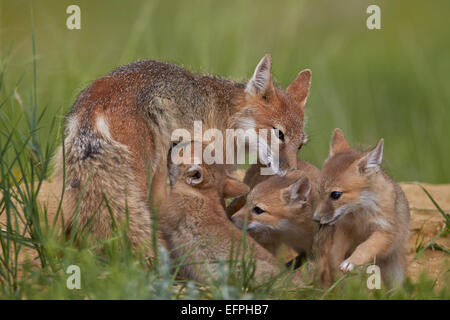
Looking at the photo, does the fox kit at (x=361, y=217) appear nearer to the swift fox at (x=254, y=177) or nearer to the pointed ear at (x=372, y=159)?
the pointed ear at (x=372, y=159)

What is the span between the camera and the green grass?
4.64m

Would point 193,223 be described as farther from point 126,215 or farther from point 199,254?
point 126,215

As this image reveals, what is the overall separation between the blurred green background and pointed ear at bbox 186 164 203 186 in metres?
1.43

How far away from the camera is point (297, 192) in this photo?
601cm

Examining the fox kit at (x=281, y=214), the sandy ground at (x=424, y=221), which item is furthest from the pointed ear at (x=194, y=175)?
the sandy ground at (x=424, y=221)

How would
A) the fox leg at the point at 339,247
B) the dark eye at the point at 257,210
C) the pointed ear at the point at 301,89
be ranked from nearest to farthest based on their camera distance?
the fox leg at the point at 339,247 < the dark eye at the point at 257,210 < the pointed ear at the point at 301,89

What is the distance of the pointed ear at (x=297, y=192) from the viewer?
5.95 m

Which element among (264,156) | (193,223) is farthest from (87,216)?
(264,156)

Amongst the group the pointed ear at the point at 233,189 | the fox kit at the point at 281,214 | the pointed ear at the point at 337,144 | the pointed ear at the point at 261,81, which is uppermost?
the pointed ear at the point at 261,81

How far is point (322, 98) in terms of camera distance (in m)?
11.3

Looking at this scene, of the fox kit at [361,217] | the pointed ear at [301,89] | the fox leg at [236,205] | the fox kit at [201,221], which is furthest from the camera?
the pointed ear at [301,89]

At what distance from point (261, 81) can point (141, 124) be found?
1415 mm

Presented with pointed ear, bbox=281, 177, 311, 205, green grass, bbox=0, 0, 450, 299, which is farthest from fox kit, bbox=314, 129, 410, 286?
green grass, bbox=0, 0, 450, 299

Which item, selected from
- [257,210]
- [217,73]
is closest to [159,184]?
[257,210]
